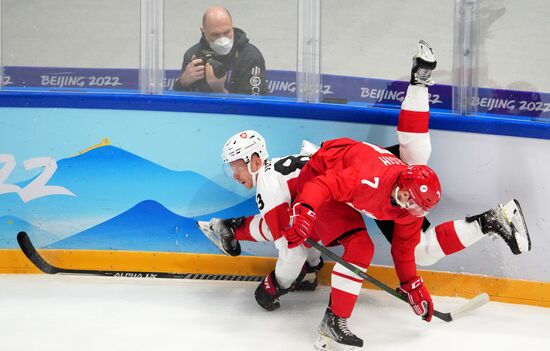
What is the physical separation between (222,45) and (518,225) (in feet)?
5.75

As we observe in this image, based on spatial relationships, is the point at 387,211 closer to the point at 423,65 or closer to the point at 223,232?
the point at 423,65

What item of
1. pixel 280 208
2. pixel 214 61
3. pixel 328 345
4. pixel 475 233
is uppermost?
pixel 214 61

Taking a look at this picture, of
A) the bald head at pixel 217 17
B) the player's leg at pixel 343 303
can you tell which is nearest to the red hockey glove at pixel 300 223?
the player's leg at pixel 343 303

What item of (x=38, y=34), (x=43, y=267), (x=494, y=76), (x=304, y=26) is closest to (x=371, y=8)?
(x=304, y=26)

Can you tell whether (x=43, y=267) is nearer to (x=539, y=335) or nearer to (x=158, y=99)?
(x=158, y=99)

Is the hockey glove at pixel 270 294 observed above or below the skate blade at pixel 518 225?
below

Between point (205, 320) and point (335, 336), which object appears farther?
point (205, 320)

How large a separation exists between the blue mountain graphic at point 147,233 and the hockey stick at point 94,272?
126 mm

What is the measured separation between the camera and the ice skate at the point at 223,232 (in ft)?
14.2

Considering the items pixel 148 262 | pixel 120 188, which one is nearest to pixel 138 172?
pixel 120 188

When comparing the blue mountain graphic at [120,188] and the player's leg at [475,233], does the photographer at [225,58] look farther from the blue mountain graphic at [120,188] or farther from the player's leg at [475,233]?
the player's leg at [475,233]

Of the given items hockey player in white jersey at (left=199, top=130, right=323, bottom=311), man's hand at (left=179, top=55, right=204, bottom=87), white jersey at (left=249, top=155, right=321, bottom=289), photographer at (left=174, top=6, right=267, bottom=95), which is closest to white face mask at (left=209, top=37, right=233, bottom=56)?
photographer at (left=174, top=6, right=267, bottom=95)

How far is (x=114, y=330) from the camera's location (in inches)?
154

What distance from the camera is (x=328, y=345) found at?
372 cm
